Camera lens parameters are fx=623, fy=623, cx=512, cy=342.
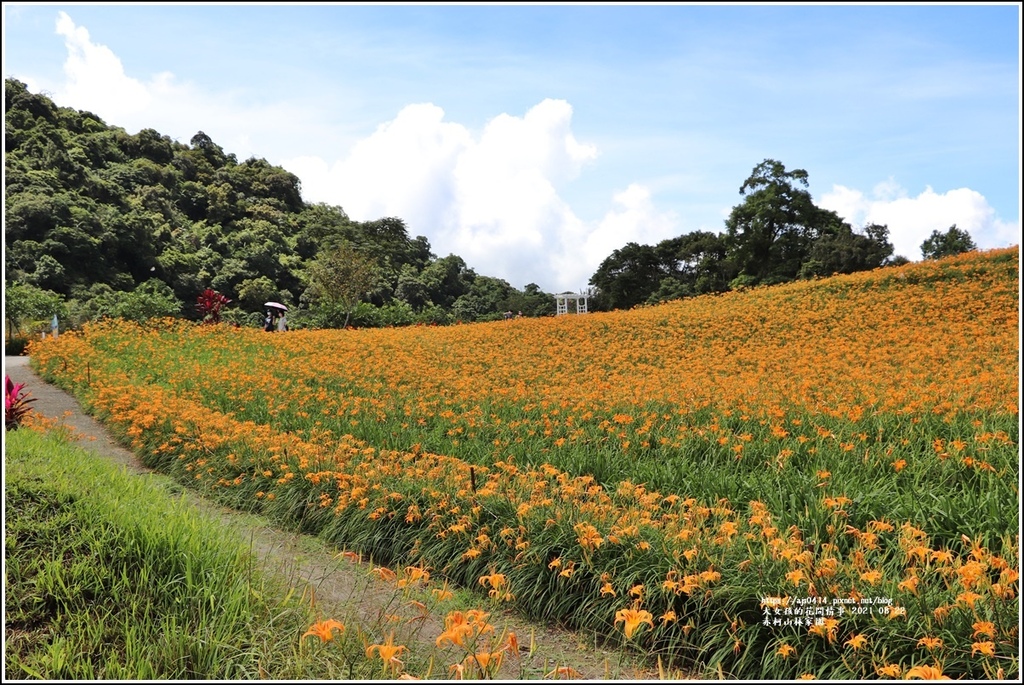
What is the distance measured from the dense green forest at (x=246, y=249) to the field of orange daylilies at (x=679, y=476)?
10.7 meters

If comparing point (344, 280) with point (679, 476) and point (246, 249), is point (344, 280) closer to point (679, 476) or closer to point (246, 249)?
point (246, 249)

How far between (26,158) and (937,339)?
29.0m

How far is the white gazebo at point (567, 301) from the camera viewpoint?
30.3 m

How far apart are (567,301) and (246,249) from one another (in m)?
15.6

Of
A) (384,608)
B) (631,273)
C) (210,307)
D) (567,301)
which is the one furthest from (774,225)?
(384,608)

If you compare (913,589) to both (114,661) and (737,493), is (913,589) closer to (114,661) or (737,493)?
(737,493)

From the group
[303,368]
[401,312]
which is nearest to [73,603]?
[303,368]

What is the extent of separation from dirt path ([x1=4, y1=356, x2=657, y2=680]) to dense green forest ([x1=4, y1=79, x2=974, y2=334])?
13717 mm

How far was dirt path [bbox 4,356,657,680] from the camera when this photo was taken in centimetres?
230

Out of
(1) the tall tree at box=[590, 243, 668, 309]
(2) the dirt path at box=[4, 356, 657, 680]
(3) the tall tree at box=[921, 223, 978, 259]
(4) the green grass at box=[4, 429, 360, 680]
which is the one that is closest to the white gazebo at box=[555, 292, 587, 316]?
(1) the tall tree at box=[590, 243, 668, 309]

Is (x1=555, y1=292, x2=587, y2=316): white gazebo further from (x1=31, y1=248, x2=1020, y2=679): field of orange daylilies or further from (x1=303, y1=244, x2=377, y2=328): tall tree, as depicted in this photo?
(x1=31, y1=248, x2=1020, y2=679): field of orange daylilies

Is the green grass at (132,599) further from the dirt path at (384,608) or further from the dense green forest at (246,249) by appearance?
the dense green forest at (246,249)

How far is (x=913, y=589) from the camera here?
2238 millimetres

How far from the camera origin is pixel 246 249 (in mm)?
28547
